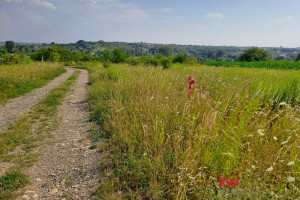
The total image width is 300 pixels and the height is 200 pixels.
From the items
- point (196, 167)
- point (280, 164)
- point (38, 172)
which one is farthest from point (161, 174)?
point (38, 172)

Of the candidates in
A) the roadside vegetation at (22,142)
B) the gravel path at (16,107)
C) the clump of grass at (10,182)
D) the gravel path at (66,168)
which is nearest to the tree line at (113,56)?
the gravel path at (16,107)

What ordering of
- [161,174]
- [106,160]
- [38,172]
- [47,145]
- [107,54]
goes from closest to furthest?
[161,174] → [38,172] → [106,160] → [47,145] → [107,54]

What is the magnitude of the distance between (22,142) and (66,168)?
1705mm

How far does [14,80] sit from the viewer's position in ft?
32.9

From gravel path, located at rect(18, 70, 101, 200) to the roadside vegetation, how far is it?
0.16m

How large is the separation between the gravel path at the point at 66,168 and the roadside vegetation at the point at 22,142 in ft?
0.54

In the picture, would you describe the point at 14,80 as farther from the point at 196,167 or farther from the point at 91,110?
the point at 196,167

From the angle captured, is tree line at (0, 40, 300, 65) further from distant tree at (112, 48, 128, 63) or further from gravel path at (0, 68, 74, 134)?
gravel path at (0, 68, 74, 134)

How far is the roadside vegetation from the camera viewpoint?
2820mm

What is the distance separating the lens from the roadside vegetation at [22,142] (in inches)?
111

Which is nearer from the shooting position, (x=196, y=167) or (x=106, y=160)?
(x=196, y=167)

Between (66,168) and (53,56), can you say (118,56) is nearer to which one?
(53,56)

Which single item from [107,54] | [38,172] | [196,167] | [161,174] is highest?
[107,54]

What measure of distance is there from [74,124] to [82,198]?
318cm
